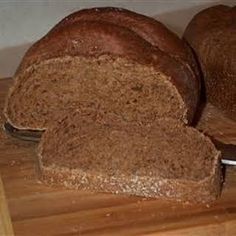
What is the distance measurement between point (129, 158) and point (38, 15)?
4.51 feet

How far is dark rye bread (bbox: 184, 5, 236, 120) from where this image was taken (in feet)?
7.84

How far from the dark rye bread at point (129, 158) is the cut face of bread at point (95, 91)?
8 cm

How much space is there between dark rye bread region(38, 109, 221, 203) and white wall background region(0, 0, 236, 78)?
1109 mm

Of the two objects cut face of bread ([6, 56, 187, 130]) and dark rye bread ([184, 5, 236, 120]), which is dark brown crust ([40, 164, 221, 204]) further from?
dark rye bread ([184, 5, 236, 120])

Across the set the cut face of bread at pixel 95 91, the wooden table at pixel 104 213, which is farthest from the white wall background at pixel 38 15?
the wooden table at pixel 104 213

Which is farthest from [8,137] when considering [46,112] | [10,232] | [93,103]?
[10,232]

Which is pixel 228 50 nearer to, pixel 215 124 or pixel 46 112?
pixel 215 124

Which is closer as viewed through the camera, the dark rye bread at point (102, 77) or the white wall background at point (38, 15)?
the dark rye bread at point (102, 77)

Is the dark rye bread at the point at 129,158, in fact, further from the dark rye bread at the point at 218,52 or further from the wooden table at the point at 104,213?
the dark rye bread at the point at 218,52

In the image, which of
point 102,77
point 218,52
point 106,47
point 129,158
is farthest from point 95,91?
point 218,52

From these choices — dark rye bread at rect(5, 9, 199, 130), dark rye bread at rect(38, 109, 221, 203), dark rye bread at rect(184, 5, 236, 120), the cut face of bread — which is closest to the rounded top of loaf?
dark rye bread at rect(184, 5, 236, 120)

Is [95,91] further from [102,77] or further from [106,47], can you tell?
[106,47]

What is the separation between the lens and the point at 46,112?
7.61ft

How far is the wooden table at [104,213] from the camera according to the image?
192 centimetres
